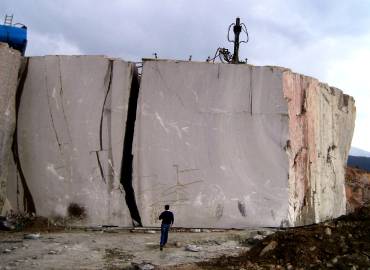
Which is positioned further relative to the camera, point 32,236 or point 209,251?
point 32,236

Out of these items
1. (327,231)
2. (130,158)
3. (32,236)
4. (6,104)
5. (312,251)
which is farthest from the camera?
(130,158)

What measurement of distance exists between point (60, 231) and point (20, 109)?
101 inches

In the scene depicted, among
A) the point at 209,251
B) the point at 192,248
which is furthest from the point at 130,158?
the point at 209,251

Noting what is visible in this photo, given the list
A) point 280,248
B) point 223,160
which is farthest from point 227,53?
point 280,248

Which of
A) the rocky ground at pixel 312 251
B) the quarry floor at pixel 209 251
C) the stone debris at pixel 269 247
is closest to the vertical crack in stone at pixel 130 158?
the quarry floor at pixel 209 251

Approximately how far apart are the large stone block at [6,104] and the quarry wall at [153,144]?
13 centimetres

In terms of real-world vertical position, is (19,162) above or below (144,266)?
above

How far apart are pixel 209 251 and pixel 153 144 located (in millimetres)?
2935

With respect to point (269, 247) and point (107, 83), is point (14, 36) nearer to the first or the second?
point (107, 83)

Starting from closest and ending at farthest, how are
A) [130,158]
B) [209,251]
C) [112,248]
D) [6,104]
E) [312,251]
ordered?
[312,251], [209,251], [112,248], [6,104], [130,158]

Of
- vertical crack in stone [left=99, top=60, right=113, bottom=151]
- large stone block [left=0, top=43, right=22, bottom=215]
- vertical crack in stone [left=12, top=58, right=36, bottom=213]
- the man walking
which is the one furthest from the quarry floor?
vertical crack in stone [left=99, top=60, right=113, bottom=151]

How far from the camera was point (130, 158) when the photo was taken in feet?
33.9

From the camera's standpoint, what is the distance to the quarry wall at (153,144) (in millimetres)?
10125

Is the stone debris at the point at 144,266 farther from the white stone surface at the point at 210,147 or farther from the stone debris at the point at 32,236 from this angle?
the white stone surface at the point at 210,147
